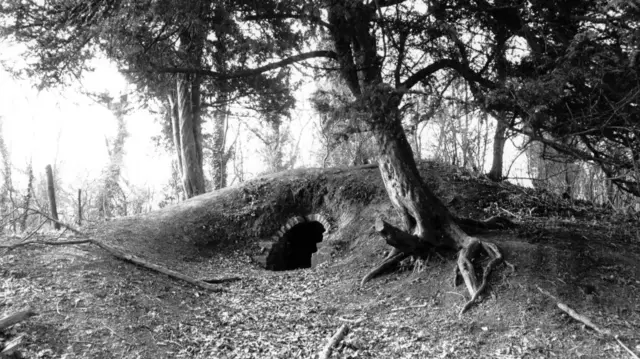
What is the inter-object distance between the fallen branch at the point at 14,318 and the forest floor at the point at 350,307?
11 centimetres

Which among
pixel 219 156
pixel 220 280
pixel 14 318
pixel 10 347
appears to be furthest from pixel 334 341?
pixel 219 156

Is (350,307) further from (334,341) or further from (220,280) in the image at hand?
(220,280)

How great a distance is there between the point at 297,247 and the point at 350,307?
4626 mm

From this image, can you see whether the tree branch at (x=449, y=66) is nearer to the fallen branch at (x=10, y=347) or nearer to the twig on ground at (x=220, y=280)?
the twig on ground at (x=220, y=280)

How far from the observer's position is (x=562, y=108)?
5.74 metres

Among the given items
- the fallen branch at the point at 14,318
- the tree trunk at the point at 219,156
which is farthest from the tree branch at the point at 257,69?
the tree trunk at the point at 219,156

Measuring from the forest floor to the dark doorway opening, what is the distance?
2.39m

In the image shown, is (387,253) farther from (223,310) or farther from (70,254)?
(70,254)

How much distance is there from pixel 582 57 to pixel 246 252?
7303 millimetres

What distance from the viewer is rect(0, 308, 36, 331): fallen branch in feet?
14.1

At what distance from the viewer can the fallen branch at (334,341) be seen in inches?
197

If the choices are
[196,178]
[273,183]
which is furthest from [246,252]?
[196,178]

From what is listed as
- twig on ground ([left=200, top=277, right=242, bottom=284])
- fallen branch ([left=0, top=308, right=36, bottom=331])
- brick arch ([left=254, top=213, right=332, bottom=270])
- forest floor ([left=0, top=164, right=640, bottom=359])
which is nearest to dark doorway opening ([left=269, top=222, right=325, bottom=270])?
brick arch ([left=254, top=213, right=332, bottom=270])

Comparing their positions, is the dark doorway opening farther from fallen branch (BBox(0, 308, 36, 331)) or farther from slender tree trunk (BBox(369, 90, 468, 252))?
fallen branch (BBox(0, 308, 36, 331))
